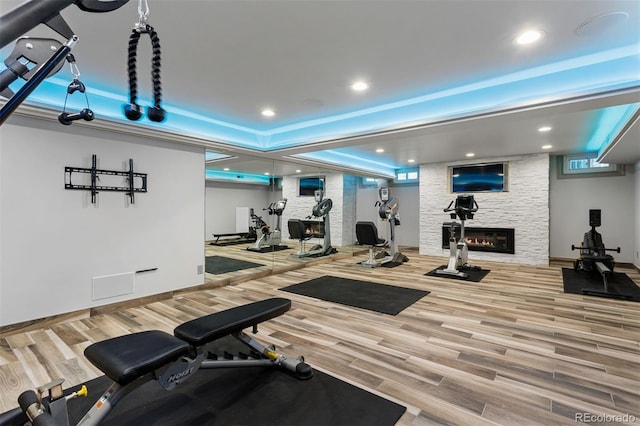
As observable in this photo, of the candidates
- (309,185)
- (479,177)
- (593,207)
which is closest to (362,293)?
(309,185)

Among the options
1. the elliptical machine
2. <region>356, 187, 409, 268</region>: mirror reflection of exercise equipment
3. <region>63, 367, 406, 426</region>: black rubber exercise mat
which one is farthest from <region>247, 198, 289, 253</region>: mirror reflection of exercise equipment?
<region>63, 367, 406, 426</region>: black rubber exercise mat

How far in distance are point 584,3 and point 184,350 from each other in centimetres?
316

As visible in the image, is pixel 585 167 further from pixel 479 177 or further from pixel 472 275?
pixel 472 275

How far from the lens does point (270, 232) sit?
6094mm

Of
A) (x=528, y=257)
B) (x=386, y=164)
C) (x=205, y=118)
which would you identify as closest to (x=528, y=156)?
(x=528, y=257)

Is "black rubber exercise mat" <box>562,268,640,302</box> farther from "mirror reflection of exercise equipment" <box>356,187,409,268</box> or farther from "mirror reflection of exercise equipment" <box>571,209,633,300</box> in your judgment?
"mirror reflection of exercise equipment" <box>356,187,409,268</box>

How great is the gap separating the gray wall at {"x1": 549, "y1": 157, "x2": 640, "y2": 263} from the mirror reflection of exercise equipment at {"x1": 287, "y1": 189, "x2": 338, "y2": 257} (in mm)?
4936

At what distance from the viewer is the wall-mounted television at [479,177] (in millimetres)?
7004

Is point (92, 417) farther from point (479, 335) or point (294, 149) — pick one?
point (294, 149)

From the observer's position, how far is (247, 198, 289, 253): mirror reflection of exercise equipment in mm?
5973

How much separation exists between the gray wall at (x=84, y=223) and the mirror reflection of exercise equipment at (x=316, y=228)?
7.97 ft

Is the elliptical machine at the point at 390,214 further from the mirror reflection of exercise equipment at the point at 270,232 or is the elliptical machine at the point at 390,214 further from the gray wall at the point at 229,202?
the gray wall at the point at 229,202

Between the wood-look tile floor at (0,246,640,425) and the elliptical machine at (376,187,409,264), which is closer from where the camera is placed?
the wood-look tile floor at (0,246,640,425)

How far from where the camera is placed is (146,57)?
8.75ft
